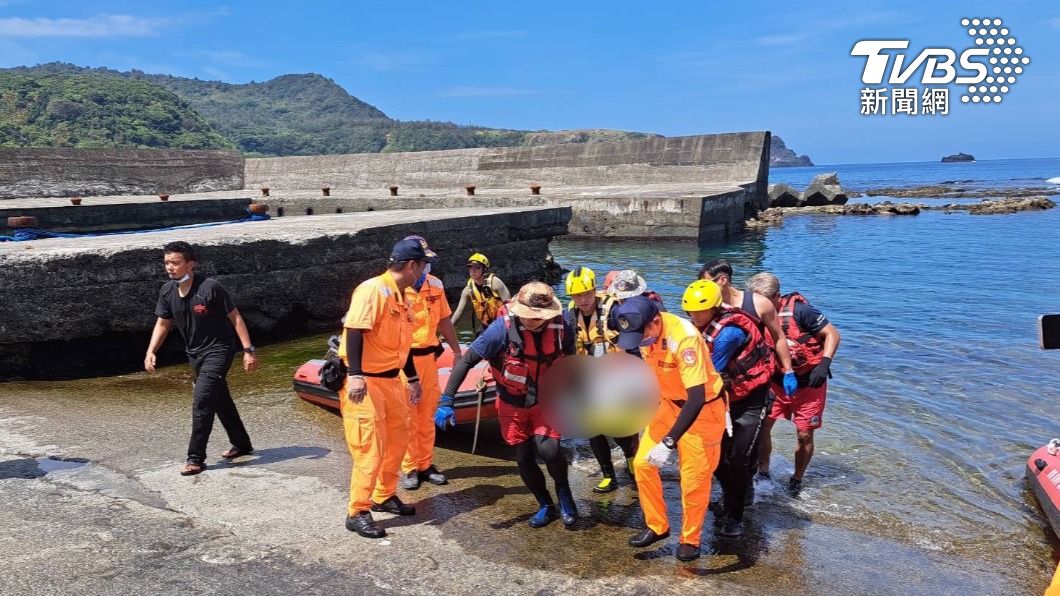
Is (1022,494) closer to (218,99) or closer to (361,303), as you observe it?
(361,303)

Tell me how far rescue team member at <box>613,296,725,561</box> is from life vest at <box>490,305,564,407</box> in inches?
23.9

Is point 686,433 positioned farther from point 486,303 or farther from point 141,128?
point 141,128

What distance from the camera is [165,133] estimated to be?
67.1 metres

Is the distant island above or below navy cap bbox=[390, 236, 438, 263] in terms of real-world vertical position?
above

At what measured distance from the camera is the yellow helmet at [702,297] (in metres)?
4.50

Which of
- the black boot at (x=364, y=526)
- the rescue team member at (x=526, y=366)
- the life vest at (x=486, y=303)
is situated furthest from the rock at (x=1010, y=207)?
the black boot at (x=364, y=526)

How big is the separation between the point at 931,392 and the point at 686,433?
590 cm

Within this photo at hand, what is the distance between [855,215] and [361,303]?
37311 millimetres

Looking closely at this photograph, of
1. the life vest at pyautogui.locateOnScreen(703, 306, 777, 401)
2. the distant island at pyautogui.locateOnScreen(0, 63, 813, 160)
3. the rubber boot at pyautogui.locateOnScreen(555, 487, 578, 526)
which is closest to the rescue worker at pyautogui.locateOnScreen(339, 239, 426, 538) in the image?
the rubber boot at pyautogui.locateOnScreen(555, 487, 578, 526)

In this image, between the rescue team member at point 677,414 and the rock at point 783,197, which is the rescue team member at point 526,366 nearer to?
the rescue team member at point 677,414

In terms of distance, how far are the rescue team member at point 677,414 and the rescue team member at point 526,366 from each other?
59 cm

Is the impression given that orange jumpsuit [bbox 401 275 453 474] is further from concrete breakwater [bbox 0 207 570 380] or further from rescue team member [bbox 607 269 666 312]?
concrete breakwater [bbox 0 207 570 380]

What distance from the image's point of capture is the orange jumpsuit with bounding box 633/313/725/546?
4164 mm

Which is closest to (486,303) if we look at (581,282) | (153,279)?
(581,282)
